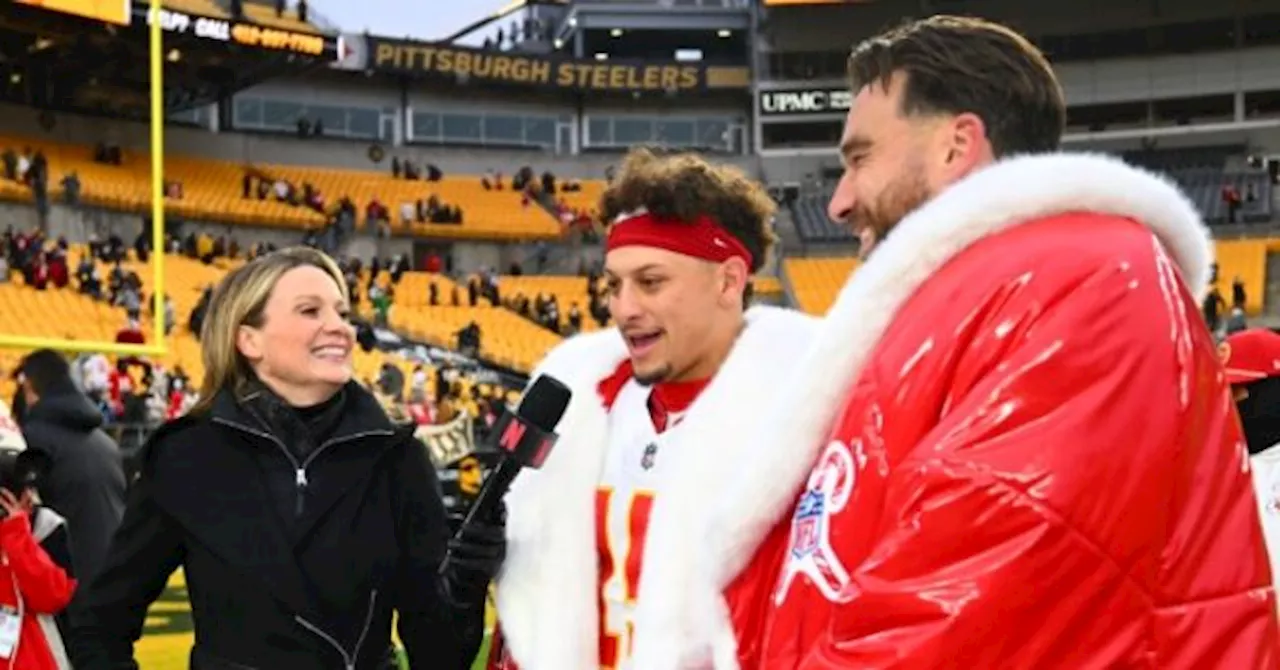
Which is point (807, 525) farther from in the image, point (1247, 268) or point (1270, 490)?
point (1247, 268)

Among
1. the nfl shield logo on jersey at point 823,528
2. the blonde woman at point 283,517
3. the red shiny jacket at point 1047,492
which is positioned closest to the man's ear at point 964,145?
the red shiny jacket at point 1047,492

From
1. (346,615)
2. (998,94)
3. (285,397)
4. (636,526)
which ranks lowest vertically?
(346,615)

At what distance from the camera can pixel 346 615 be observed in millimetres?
2695

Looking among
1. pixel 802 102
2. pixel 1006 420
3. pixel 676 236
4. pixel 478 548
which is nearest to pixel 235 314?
pixel 478 548

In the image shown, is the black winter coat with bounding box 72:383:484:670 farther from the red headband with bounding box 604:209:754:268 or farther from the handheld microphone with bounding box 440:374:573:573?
the red headband with bounding box 604:209:754:268

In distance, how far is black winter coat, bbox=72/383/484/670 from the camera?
265 cm

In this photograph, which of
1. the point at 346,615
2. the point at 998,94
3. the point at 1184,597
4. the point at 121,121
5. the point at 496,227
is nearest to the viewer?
the point at 1184,597

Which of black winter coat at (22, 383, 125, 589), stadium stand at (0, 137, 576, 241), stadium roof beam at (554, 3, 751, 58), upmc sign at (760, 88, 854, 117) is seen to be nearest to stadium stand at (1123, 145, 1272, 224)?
upmc sign at (760, 88, 854, 117)

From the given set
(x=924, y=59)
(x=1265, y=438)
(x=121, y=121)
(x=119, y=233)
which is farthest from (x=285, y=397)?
(x=121, y=121)

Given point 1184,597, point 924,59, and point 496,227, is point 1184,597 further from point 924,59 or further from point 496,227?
point 496,227

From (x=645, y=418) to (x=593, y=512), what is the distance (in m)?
0.20

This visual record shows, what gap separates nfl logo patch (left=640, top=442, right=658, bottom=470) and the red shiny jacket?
1241mm

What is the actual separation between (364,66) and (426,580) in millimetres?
34034

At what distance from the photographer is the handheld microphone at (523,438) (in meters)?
2.18
